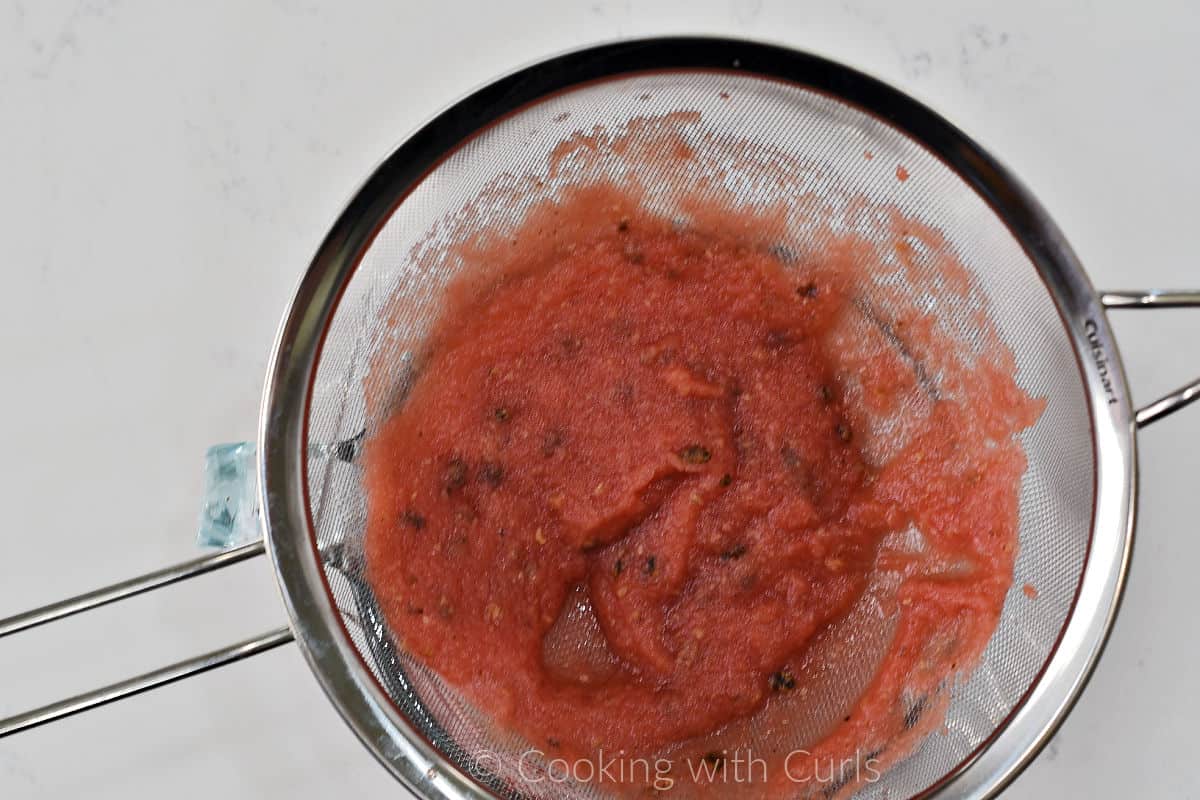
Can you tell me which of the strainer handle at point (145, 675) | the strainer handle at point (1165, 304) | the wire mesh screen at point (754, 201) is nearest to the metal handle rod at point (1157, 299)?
the strainer handle at point (1165, 304)

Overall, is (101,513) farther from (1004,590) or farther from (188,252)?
(1004,590)

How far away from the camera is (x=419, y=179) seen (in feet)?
3.69

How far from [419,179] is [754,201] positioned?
47 centimetres

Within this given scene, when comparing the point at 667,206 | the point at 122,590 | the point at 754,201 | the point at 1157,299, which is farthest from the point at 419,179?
the point at 1157,299

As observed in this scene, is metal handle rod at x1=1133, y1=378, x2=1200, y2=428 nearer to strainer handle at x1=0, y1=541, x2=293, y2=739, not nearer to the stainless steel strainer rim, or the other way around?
the stainless steel strainer rim

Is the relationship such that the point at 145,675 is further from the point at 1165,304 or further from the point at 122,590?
the point at 1165,304

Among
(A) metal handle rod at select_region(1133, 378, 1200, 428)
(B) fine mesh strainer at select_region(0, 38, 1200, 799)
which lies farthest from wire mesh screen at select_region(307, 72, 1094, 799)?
(A) metal handle rod at select_region(1133, 378, 1200, 428)

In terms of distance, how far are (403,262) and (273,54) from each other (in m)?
0.43

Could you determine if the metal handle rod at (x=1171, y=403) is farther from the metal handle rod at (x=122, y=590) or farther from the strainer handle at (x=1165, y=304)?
the metal handle rod at (x=122, y=590)

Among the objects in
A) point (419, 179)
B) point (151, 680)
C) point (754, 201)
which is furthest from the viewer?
point (754, 201)

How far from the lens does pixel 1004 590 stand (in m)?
1.19

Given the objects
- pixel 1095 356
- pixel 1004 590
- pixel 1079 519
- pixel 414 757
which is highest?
pixel 1095 356

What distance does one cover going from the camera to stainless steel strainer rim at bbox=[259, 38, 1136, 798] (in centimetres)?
107

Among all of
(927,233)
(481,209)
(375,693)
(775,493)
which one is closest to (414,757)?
(375,693)
